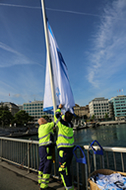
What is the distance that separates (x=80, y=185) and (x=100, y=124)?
110906 millimetres

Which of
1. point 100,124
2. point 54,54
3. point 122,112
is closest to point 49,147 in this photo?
point 54,54

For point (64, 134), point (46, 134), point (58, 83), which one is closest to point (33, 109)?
point (58, 83)

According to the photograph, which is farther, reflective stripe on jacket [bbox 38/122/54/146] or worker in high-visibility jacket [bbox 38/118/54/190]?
reflective stripe on jacket [bbox 38/122/54/146]

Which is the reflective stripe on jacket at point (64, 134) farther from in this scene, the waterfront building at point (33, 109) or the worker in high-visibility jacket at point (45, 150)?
the waterfront building at point (33, 109)

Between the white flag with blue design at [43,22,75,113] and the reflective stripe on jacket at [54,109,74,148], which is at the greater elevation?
the white flag with blue design at [43,22,75,113]

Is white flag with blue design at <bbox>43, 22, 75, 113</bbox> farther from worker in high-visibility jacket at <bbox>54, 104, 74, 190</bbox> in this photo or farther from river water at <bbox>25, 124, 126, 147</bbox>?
river water at <bbox>25, 124, 126, 147</bbox>

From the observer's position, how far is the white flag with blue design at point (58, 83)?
14.8ft

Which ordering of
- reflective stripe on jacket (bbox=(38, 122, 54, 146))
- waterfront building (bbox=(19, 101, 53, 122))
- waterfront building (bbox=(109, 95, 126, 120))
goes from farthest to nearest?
waterfront building (bbox=(19, 101, 53, 122)) < waterfront building (bbox=(109, 95, 126, 120)) < reflective stripe on jacket (bbox=(38, 122, 54, 146))

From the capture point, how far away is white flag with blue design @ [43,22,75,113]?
14.8 feet

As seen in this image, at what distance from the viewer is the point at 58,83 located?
4.77 meters

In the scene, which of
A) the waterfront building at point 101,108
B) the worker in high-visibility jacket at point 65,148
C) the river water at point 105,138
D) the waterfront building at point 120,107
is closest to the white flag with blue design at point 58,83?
the worker in high-visibility jacket at point 65,148

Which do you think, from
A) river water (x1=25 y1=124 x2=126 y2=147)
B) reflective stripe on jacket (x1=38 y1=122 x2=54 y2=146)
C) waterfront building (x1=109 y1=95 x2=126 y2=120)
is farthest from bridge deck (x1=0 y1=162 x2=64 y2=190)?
waterfront building (x1=109 y1=95 x2=126 y2=120)

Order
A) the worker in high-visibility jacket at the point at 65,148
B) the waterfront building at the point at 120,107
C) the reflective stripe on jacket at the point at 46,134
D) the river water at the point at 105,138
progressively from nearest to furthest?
the worker in high-visibility jacket at the point at 65,148
the reflective stripe on jacket at the point at 46,134
the river water at the point at 105,138
the waterfront building at the point at 120,107

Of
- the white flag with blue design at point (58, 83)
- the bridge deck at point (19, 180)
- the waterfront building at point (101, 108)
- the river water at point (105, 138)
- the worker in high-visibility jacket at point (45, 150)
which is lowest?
the river water at point (105, 138)
